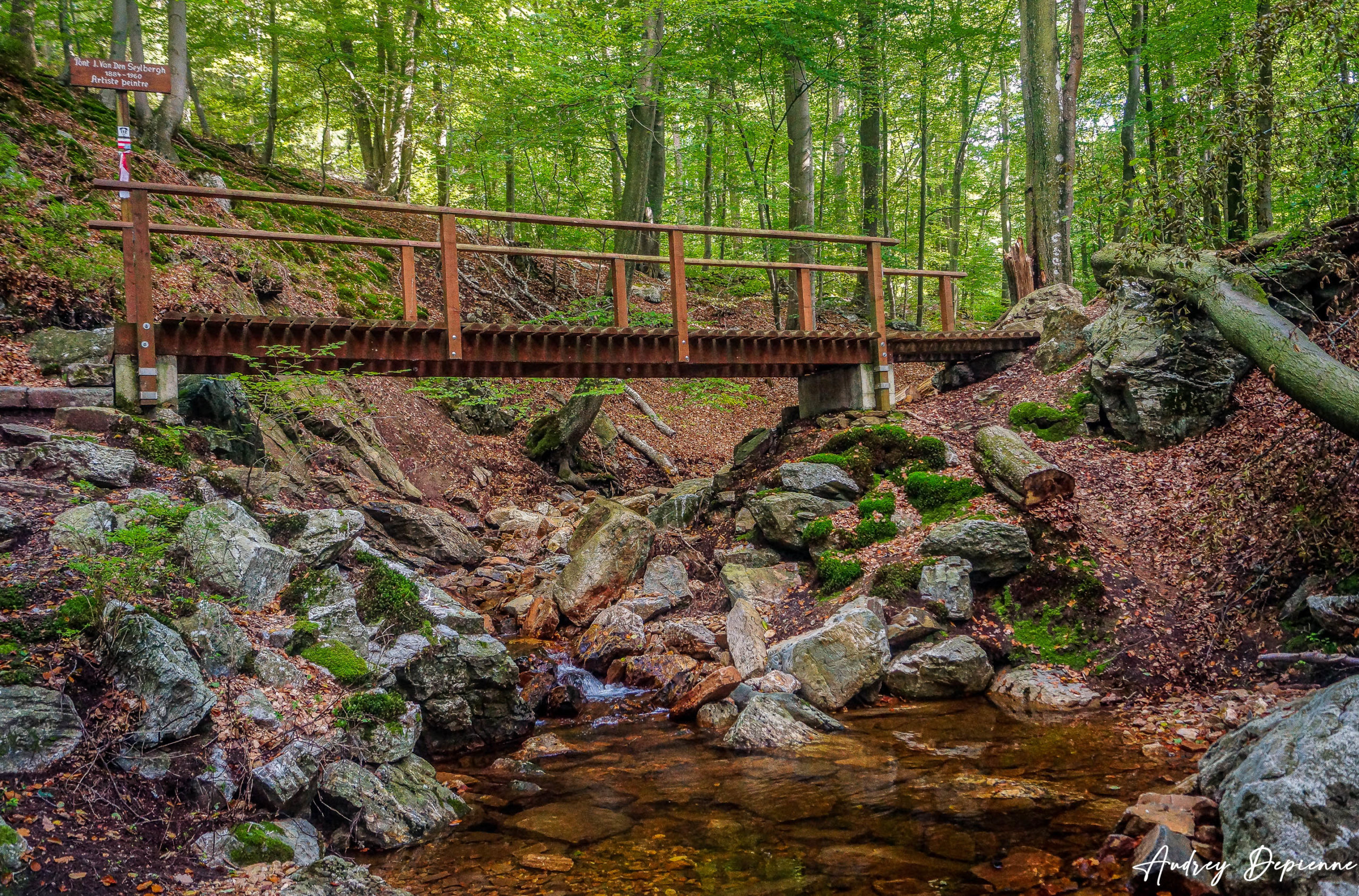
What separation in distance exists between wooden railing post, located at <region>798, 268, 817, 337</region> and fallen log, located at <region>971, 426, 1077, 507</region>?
10.1 ft

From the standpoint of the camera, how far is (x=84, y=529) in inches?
215

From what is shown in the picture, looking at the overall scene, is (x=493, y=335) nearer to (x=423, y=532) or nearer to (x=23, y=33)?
(x=423, y=532)

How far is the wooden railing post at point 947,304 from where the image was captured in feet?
41.8

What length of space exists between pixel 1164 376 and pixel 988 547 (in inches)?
126

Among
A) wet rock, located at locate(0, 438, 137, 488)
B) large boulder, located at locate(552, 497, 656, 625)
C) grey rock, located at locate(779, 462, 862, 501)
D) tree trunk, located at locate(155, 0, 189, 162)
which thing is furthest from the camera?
tree trunk, located at locate(155, 0, 189, 162)

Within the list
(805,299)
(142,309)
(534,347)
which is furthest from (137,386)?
(805,299)

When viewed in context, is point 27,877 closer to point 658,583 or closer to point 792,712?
point 792,712

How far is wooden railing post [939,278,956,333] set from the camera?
12.7 m

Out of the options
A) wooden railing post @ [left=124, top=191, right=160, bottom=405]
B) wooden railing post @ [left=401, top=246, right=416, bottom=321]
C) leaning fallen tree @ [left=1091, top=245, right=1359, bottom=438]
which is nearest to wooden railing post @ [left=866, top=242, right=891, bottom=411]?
leaning fallen tree @ [left=1091, top=245, right=1359, bottom=438]

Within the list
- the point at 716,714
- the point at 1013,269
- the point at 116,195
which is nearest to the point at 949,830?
the point at 716,714

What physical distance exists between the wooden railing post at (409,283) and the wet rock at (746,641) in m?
4.79

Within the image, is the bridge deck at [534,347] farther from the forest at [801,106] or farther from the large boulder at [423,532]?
the forest at [801,106]

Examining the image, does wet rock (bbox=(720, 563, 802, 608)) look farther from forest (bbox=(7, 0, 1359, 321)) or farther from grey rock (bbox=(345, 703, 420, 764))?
forest (bbox=(7, 0, 1359, 321))
